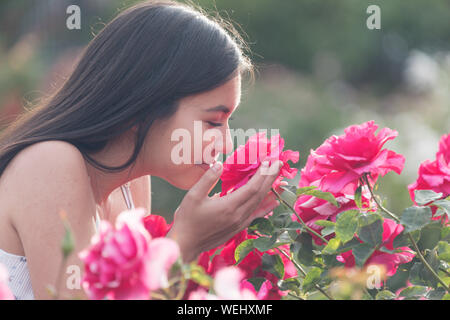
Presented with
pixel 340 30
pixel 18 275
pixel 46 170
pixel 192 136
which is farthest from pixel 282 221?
pixel 340 30

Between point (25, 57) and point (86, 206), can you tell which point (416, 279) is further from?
point (25, 57)

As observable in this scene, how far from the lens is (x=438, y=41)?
8.84 m

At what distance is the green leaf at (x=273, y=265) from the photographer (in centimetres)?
75

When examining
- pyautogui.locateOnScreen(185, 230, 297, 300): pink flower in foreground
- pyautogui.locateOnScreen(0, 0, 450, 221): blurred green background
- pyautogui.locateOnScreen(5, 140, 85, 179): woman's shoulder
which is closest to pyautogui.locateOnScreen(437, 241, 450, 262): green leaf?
pyautogui.locateOnScreen(185, 230, 297, 300): pink flower in foreground

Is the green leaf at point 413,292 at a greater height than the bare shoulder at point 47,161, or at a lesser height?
lesser

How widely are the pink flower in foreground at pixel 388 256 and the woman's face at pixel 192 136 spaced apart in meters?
0.38

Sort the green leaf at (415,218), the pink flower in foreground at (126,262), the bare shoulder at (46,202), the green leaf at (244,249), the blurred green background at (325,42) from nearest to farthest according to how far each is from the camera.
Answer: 1. the pink flower in foreground at (126,262)
2. the green leaf at (415,218)
3. the green leaf at (244,249)
4. the bare shoulder at (46,202)
5. the blurred green background at (325,42)

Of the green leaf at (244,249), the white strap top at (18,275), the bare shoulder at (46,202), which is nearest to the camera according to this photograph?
the green leaf at (244,249)

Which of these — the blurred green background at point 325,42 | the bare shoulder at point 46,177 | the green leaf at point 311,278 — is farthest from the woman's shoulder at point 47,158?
the blurred green background at point 325,42

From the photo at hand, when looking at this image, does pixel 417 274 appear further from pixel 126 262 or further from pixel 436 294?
pixel 126 262

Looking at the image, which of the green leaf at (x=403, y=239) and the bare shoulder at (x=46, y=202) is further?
the bare shoulder at (x=46, y=202)

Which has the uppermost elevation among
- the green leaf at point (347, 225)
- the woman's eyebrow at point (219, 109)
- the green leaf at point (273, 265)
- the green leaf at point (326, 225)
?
the woman's eyebrow at point (219, 109)

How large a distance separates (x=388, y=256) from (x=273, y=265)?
6.0 inches

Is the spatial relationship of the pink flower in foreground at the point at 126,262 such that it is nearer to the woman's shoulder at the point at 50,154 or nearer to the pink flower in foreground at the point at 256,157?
the pink flower in foreground at the point at 256,157
